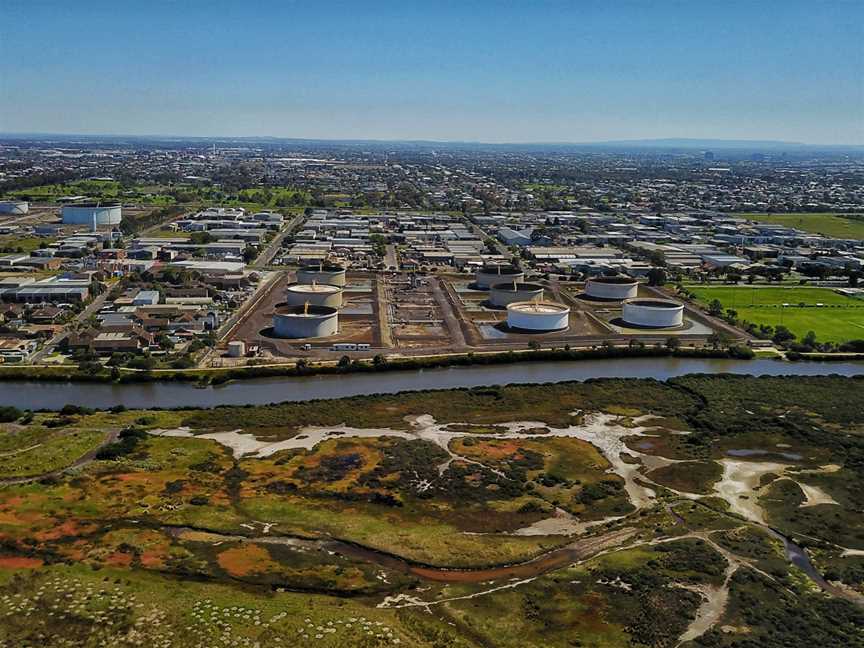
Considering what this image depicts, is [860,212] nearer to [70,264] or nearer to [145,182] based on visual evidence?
[70,264]

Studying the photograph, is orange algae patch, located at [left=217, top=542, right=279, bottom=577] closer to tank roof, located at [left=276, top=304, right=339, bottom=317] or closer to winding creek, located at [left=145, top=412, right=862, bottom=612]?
winding creek, located at [left=145, top=412, right=862, bottom=612]

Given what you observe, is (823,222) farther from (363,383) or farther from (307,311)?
(363,383)

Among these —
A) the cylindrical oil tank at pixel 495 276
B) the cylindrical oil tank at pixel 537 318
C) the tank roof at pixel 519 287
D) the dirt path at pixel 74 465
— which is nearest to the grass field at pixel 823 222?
the cylindrical oil tank at pixel 495 276

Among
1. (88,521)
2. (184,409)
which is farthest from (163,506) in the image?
(184,409)

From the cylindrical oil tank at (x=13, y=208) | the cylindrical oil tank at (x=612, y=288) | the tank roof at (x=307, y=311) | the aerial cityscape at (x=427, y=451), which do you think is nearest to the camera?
the aerial cityscape at (x=427, y=451)

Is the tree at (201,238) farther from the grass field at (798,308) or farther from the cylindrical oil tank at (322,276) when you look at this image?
the grass field at (798,308)

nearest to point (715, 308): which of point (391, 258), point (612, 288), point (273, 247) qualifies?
point (612, 288)
